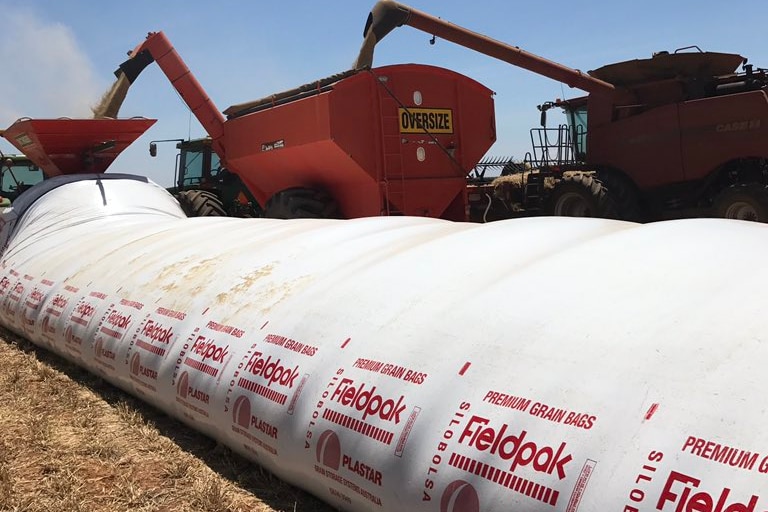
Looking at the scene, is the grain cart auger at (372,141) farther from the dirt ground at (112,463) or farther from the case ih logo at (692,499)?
the case ih logo at (692,499)

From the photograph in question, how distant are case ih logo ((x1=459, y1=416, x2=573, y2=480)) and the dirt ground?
869 millimetres

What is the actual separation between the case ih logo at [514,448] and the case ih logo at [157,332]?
1.95 m

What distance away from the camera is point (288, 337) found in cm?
278

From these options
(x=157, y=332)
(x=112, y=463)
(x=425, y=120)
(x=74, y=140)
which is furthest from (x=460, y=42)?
(x=112, y=463)

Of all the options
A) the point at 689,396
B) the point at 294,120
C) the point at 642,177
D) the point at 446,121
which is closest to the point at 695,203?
the point at 642,177

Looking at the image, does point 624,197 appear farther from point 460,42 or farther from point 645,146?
point 460,42

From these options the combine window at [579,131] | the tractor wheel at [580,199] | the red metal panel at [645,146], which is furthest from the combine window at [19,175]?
the red metal panel at [645,146]

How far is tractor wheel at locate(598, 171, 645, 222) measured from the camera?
868 centimetres

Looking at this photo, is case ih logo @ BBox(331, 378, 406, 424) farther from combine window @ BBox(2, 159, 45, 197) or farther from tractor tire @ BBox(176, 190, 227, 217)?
combine window @ BBox(2, 159, 45, 197)

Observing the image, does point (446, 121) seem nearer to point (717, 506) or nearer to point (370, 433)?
point (370, 433)

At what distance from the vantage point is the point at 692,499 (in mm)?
1459

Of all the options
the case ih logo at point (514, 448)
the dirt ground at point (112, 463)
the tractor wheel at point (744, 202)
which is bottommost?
the dirt ground at point (112, 463)

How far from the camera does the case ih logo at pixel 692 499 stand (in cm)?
140

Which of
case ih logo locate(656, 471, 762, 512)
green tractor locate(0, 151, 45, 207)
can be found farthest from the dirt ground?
green tractor locate(0, 151, 45, 207)
